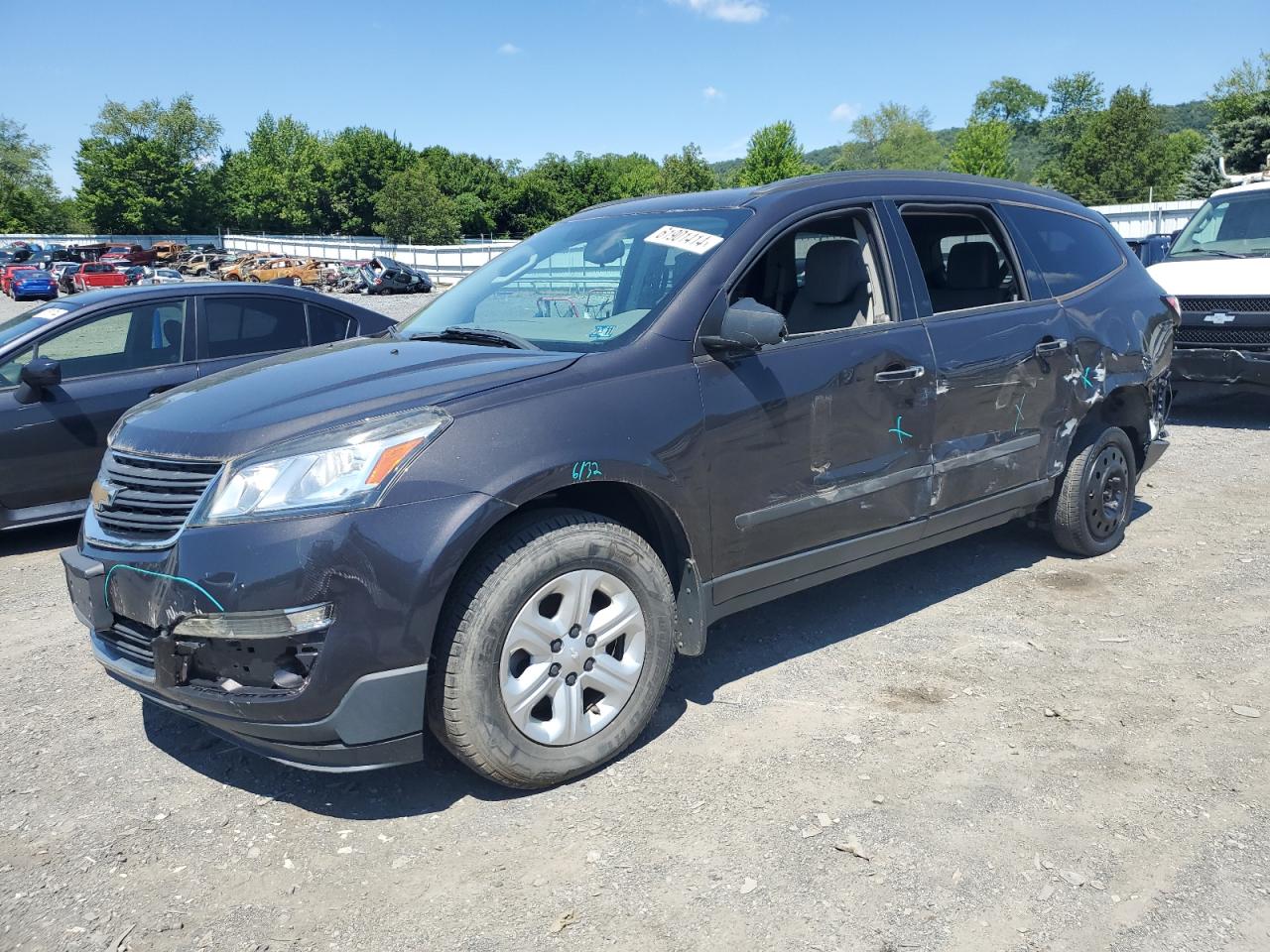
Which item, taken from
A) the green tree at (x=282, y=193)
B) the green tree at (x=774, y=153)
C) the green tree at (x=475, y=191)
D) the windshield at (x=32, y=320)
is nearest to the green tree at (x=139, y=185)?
the green tree at (x=282, y=193)

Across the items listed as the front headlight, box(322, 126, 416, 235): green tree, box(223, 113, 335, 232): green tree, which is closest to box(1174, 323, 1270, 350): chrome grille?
the front headlight

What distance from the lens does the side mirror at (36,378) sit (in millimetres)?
6117

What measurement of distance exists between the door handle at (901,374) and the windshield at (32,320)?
5.30 m

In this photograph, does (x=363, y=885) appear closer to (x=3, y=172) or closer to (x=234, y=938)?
(x=234, y=938)

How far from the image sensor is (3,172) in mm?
102312

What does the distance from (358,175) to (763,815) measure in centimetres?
9346

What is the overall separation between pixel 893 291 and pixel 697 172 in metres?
74.9

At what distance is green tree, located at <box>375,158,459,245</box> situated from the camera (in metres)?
72.9

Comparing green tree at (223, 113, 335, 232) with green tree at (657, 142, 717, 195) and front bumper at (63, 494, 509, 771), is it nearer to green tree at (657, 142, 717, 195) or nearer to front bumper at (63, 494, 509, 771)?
green tree at (657, 142, 717, 195)

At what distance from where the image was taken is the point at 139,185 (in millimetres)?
89000

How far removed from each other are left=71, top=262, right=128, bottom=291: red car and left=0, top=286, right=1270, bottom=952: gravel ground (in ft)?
131

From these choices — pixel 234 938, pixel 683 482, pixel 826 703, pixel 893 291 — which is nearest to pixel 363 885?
pixel 234 938

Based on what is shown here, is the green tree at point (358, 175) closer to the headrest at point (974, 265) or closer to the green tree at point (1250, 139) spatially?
the green tree at point (1250, 139)

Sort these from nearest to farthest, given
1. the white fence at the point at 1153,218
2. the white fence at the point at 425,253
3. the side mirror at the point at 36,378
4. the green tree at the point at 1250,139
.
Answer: the side mirror at the point at 36,378, the white fence at the point at 1153,218, the white fence at the point at 425,253, the green tree at the point at 1250,139
